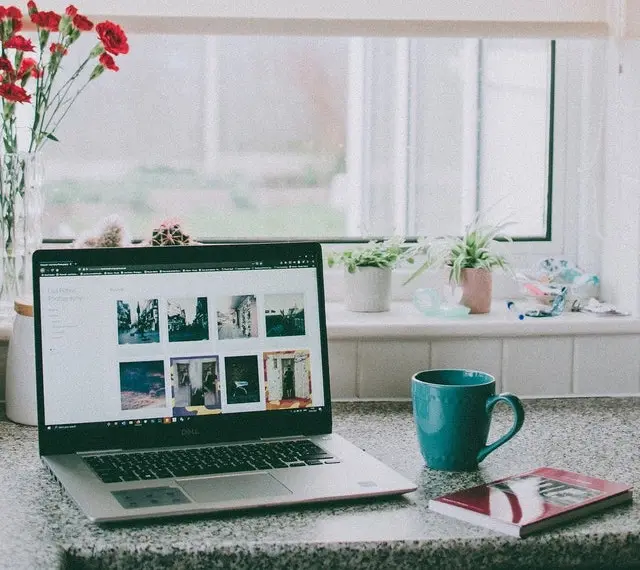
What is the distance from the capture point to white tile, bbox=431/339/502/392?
1670 millimetres

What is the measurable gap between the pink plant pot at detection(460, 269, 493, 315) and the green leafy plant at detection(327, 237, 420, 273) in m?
0.11

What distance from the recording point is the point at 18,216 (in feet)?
5.16

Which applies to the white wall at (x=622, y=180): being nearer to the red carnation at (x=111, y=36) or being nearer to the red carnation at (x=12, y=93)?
the red carnation at (x=111, y=36)

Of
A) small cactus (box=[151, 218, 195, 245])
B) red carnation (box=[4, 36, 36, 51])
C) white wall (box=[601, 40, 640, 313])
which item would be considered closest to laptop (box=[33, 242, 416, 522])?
small cactus (box=[151, 218, 195, 245])

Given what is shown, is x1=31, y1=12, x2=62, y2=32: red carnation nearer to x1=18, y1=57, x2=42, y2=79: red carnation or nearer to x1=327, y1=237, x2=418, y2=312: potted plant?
x1=18, y1=57, x2=42, y2=79: red carnation

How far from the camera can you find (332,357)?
165 centimetres

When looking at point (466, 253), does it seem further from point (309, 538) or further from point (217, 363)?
point (309, 538)

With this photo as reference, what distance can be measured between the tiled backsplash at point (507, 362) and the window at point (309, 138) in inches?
11.8

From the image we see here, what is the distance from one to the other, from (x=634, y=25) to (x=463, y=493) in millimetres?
943

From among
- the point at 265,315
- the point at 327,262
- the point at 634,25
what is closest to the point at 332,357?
the point at 327,262

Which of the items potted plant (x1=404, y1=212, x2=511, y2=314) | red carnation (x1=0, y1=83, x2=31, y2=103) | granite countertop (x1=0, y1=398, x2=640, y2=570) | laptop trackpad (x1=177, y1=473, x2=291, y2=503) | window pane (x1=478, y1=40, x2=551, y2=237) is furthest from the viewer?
window pane (x1=478, y1=40, x2=551, y2=237)

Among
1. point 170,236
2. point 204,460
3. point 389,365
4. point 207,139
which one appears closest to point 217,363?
point 204,460

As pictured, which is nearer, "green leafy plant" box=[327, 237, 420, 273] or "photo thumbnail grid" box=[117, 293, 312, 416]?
"photo thumbnail grid" box=[117, 293, 312, 416]

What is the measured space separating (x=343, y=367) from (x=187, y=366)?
0.40 m
